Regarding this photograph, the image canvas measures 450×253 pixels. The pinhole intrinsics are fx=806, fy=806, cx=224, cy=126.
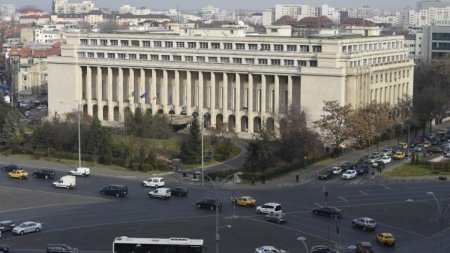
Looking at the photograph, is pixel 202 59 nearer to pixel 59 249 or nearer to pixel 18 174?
pixel 18 174

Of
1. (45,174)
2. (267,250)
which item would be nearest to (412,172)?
(267,250)

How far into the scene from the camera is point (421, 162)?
66125 mm

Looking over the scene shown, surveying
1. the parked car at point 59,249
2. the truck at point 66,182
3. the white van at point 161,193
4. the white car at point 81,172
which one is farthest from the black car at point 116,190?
the parked car at point 59,249

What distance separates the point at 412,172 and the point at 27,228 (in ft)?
104

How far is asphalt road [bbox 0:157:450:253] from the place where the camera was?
4350 centimetres

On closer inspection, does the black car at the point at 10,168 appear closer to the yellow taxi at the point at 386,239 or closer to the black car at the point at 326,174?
the black car at the point at 326,174

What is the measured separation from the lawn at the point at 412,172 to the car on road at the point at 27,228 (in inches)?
1138

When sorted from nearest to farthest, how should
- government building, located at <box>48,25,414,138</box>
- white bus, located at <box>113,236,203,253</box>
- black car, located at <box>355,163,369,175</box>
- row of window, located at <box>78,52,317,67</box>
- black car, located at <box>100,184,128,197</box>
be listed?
white bus, located at <box>113,236,203,253</box> < black car, located at <box>100,184,128,197</box> < black car, located at <box>355,163,369,175</box> < government building, located at <box>48,25,414,138</box> < row of window, located at <box>78,52,317,67</box>

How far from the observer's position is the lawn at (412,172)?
6262 centimetres

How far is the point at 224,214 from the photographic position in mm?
49688

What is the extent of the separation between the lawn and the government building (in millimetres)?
15510

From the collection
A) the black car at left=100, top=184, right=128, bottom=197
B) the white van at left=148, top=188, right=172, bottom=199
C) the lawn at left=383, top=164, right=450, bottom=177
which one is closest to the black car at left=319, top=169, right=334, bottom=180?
the lawn at left=383, top=164, right=450, bottom=177

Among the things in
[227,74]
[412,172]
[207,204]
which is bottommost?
[412,172]

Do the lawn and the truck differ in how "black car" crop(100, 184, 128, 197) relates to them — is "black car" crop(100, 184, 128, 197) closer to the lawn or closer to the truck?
the truck
